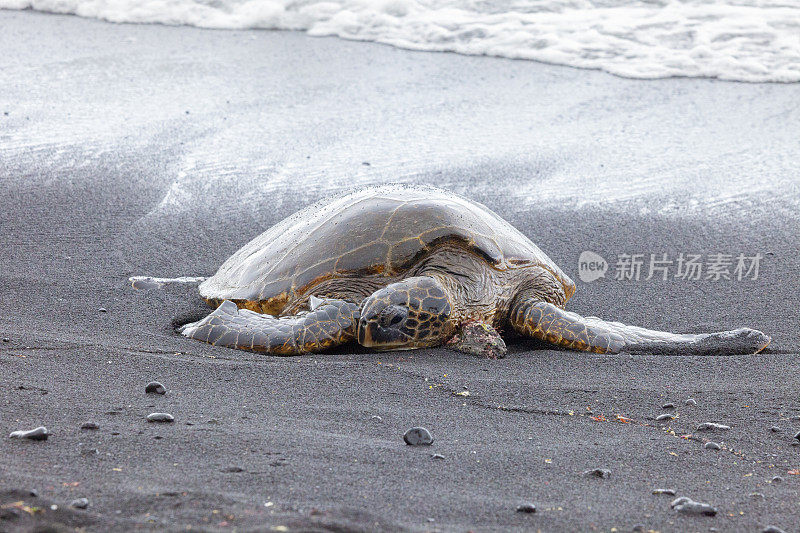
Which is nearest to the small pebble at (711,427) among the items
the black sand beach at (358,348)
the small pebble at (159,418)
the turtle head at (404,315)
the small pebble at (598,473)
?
the black sand beach at (358,348)

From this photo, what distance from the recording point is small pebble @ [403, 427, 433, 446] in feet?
8.57

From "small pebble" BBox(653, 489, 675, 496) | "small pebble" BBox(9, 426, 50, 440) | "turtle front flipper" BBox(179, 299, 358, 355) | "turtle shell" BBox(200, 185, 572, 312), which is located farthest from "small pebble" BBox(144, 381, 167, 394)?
"small pebble" BBox(653, 489, 675, 496)

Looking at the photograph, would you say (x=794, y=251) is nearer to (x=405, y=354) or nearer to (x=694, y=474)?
(x=405, y=354)

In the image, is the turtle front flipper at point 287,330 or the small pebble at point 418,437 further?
the turtle front flipper at point 287,330

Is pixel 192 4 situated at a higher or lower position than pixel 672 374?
higher

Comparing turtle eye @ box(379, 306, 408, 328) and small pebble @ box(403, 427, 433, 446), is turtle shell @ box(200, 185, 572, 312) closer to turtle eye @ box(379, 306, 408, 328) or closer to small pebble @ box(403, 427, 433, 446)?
turtle eye @ box(379, 306, 408, 328)

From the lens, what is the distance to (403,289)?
12.8ft

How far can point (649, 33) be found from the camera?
1038cm

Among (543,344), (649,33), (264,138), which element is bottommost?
(543,344)

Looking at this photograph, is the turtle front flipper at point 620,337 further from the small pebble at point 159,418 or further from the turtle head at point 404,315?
the small pebble at point 159,418

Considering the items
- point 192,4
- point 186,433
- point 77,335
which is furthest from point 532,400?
point 192,4

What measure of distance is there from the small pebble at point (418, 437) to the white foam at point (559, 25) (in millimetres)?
7307

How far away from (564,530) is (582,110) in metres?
6.43

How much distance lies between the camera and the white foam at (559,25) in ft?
30.7
